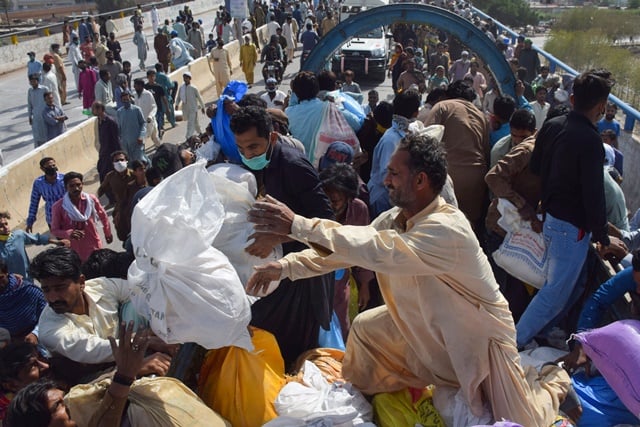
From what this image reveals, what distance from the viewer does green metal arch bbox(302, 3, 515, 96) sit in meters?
7.85

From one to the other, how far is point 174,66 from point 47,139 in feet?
24.4

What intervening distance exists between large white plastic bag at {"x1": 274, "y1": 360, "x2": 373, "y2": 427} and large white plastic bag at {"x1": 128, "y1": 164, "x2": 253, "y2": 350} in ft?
1.29

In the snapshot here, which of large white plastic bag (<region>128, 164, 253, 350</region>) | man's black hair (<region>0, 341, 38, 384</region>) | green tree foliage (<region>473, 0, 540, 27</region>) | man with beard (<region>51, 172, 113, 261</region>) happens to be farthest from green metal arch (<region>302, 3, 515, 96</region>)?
green tree foliage (<region>473, 0, 540, 27</region>)

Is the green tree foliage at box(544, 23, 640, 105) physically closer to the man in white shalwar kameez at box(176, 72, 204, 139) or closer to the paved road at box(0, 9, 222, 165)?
the man in white shalwar kameez at box(176, 72, 204, 139)

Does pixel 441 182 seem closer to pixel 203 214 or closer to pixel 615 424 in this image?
pixel 203 214

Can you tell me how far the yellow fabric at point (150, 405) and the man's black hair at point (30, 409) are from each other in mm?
134

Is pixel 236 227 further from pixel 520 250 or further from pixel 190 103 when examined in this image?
pixel 190 103

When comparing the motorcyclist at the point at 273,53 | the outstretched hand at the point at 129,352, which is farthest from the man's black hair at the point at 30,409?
the motorcyclist at the point at 273,53

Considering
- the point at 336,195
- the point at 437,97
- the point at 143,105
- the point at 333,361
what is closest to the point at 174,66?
the point at 143,105

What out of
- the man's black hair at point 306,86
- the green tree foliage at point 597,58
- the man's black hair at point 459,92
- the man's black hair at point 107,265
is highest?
the man's black hair at point 306,86

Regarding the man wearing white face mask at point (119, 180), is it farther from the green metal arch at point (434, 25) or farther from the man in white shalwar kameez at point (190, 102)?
the man in white shalwar kameez at point (190, 102)

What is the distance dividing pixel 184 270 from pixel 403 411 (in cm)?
123

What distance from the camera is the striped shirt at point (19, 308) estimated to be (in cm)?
429

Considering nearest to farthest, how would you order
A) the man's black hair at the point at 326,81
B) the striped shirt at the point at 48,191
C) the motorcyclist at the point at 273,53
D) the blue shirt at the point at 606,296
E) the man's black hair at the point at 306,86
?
the blue shirt at the point at 606,296 < the man's black hair at the point at 306,86 < the striped shirt at the point at 48,191 < the man's black hair at the point at 326,81 < the motorcyclist at the point at 273,53
